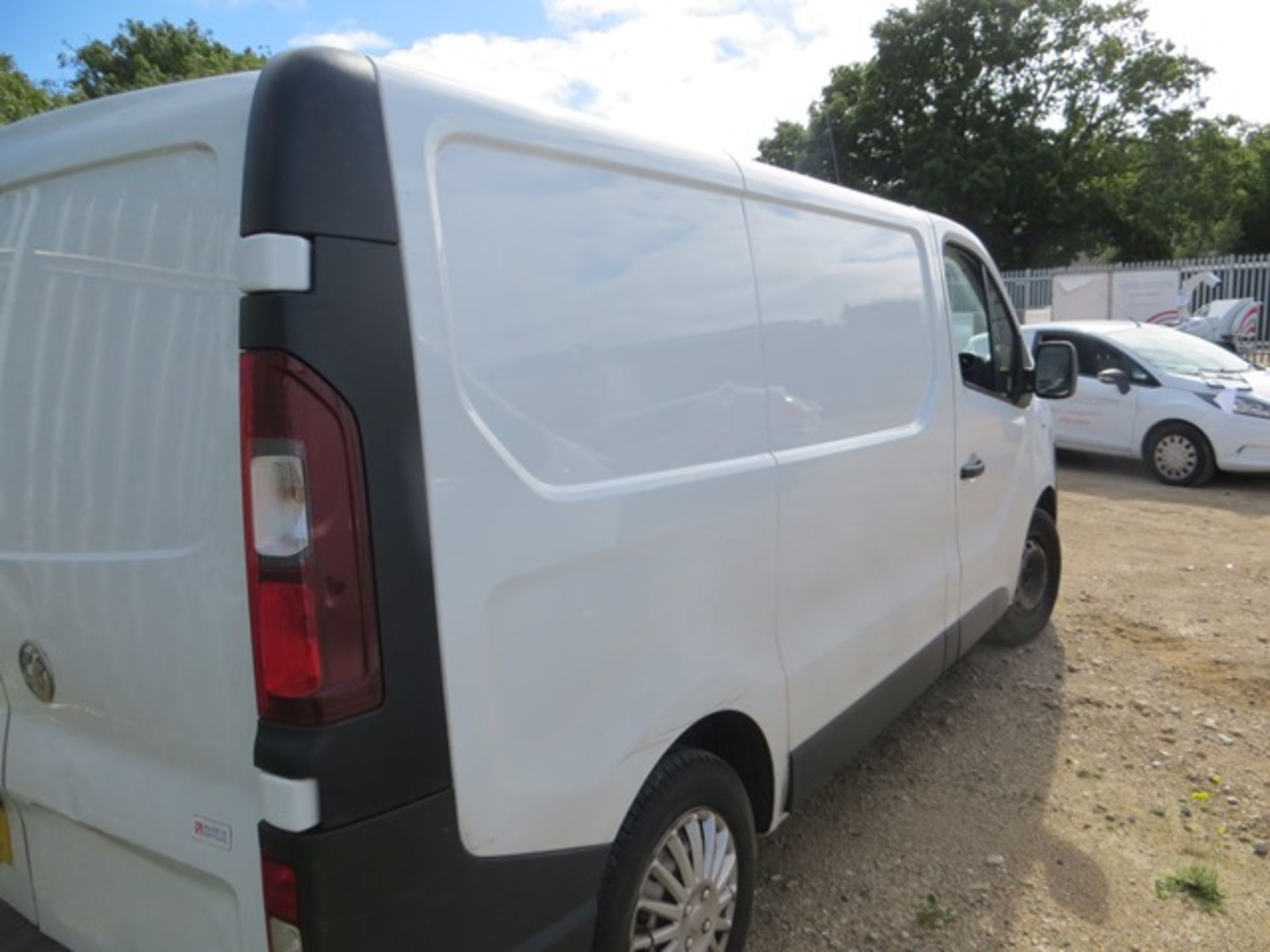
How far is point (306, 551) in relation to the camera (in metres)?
1.38

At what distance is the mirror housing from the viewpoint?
13.3 feet

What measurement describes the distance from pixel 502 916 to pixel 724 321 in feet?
4.39

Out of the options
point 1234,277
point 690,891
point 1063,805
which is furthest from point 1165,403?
point 1234,277

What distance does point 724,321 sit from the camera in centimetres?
215

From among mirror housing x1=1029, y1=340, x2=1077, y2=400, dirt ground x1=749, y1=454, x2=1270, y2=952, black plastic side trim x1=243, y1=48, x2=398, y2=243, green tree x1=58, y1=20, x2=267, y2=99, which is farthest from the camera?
green tree x1=58, y1=20, x2=267, y2=99

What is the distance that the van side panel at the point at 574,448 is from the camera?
150 cm

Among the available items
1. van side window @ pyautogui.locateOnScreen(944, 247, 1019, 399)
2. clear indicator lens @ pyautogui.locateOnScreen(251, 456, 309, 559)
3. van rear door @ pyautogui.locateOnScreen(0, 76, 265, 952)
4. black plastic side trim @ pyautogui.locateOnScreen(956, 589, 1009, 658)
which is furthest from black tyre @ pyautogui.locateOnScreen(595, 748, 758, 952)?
van side window @ pyautogui.locateOnScreen(944, 247, 1019, 399)

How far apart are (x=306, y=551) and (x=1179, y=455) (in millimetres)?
9034

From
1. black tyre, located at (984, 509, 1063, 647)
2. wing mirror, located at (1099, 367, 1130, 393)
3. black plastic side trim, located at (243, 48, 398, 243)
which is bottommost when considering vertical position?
black tyre, located at (984, 509, 1063, 647)

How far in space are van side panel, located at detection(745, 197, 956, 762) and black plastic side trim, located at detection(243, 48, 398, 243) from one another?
44.6 inches

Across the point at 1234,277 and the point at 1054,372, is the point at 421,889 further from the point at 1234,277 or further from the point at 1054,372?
the point at 1234,277

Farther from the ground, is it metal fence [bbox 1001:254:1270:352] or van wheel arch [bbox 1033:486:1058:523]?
metal fence [bbox 1001:254:1270:352]

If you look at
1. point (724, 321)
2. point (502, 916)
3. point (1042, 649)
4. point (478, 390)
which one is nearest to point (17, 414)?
point (478, 390)

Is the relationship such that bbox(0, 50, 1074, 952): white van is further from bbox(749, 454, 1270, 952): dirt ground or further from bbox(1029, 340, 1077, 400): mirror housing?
bbox(1029, 340, 1077, 400): mirror housing
